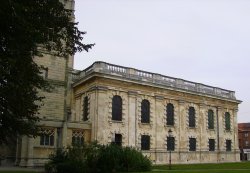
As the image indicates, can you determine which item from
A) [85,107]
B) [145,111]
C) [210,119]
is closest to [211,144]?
[210,119]

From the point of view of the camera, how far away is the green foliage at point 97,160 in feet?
84.9

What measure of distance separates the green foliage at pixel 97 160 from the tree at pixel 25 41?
875 cm

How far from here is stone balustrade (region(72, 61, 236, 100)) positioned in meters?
41.3

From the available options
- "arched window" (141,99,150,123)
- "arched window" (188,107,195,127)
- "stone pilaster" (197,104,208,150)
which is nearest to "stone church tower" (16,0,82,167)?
"arched window" (141,99,150,123)

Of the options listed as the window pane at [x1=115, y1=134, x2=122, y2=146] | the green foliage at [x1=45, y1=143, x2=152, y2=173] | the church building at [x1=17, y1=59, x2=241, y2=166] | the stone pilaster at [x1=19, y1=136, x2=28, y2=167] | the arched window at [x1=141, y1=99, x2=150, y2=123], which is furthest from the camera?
the arched window at [x1=141, y1=99, x2=150, y2=123]

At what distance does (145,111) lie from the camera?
4447 centimetres

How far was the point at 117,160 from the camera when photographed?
85.9 ft

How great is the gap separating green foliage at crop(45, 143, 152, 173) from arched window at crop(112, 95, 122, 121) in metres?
13.9

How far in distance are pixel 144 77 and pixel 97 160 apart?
19.8 meters

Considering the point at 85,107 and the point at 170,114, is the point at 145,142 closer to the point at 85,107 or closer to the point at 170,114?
the point at 170,114

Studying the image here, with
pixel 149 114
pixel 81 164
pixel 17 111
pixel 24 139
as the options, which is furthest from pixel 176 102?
pixel 17 111

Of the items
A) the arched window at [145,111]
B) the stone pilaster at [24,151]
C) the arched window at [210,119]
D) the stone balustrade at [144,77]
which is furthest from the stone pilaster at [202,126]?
the stone pilaster at [24,151]

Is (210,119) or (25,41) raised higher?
(25,41)

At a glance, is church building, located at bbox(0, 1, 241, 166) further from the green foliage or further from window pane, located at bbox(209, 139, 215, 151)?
the green foliage
